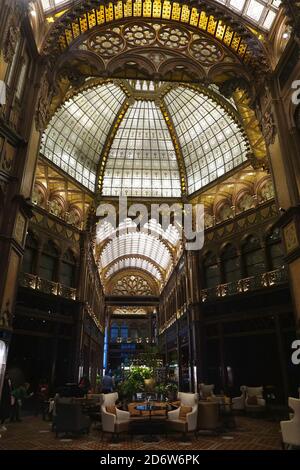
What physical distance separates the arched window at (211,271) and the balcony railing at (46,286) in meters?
8.36

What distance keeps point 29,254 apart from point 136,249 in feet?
77.2

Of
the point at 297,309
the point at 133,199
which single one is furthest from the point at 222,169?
the point at 297,309

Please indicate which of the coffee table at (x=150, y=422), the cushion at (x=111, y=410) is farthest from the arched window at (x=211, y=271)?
the cushion at (x=111, y=410)

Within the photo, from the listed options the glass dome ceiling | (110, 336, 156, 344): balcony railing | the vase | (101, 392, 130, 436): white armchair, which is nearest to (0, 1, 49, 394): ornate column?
(101, 392, 130, 436): white armchair

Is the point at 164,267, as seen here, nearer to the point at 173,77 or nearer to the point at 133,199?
the point at 133,199

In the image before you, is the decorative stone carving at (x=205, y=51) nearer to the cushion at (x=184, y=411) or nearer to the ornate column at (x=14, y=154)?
the ornate column at (x=14, y=154)

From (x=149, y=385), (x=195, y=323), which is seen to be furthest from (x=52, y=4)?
(x=195, y=323)

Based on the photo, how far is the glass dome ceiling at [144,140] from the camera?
1980 centimetres

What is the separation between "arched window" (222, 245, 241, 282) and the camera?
61.3 feet

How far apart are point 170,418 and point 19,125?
372 inches

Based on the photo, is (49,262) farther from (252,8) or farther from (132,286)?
(132,286)

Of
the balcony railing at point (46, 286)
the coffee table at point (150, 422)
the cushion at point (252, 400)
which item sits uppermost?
the balcony railing at point (46, 286)

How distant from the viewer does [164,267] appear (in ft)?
129

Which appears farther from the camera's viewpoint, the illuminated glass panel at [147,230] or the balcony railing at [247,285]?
the illuminated glass panel at [147,230]
